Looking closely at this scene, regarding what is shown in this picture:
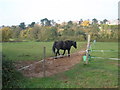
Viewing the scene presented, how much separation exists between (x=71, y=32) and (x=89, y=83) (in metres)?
42.0

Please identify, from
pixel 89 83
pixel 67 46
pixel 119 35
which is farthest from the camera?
pixel 119 35

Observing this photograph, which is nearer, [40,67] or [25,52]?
[40,67]

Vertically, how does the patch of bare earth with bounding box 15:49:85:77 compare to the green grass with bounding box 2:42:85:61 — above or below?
below

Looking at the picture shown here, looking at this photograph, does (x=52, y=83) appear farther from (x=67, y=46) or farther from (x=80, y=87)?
(x=67, y=46)

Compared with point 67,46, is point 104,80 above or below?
below

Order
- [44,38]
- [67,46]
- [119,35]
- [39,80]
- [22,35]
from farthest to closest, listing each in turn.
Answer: [22,35] → [44,38] → [119,35] → [67,46] → [39,80]

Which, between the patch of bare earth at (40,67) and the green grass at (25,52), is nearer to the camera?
A: the patch of bare earth at (40,67)

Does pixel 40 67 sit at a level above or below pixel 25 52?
below

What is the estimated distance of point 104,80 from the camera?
18.3 ft

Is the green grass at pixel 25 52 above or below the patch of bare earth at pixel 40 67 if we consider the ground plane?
above

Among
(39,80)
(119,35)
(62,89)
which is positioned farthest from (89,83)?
(119,35)

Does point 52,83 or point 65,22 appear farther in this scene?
point 65,22

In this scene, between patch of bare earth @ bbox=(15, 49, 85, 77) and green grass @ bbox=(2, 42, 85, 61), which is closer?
patch of bare earth @ bbox=(15, 49, 85, 77)

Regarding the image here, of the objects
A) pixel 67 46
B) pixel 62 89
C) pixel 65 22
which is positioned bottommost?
pixel 62 89
